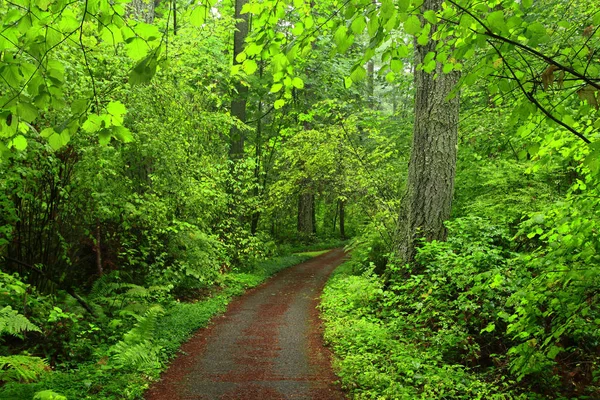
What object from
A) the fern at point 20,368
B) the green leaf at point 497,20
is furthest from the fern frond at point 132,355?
the green leaf at point 497,20

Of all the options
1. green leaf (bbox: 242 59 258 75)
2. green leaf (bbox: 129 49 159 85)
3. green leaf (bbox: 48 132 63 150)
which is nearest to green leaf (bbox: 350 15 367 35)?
green leaf (bbox: 242 59 258 75)

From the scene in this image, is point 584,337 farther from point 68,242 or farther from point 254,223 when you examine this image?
point 254,223

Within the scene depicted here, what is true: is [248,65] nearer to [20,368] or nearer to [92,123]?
[92,123]

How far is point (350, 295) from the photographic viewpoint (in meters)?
9.65

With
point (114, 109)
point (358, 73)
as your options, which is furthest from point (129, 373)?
point (358, 73)

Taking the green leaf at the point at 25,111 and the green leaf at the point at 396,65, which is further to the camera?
the green leaf at the point at 396,65

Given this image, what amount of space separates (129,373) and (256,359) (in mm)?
1989

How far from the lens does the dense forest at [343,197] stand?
2.49 meters

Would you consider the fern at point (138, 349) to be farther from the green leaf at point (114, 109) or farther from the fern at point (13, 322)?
the green leaf at point (114, 109)

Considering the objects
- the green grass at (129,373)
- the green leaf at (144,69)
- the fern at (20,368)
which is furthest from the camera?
the green grass at (129,373)

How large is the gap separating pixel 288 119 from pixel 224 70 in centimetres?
497

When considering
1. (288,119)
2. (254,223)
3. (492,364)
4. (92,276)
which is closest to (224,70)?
(288,119)

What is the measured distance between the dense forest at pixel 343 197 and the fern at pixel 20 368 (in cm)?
3

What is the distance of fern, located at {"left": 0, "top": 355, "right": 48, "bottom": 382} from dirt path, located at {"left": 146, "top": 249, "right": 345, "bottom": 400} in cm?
135
